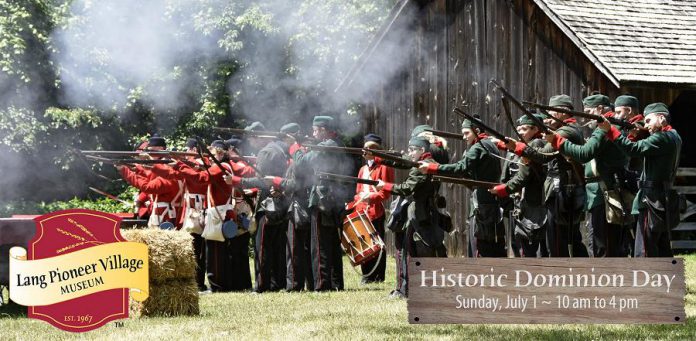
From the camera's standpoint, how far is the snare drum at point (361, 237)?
1293cm

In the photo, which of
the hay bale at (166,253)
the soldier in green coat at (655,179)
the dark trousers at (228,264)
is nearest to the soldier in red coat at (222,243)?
the dark trousers at (228,264)

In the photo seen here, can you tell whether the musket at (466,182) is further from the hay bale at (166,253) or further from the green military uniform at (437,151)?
the hay bale at (166,253)

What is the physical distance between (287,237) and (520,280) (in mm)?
5889

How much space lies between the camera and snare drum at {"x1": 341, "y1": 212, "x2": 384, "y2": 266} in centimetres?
1293

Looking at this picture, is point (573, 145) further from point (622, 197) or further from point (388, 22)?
point (388, 22)

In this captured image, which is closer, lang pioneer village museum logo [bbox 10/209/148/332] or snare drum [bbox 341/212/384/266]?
lang pioneer village museum logo [bbox 10/209/148/332]

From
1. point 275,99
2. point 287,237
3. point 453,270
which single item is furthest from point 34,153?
point 453,270

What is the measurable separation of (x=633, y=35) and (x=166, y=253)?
969cm

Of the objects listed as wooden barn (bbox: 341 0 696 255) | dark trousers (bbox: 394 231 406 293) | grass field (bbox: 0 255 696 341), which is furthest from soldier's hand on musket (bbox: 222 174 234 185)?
wooden barn (bbox: 341 0 696 255)

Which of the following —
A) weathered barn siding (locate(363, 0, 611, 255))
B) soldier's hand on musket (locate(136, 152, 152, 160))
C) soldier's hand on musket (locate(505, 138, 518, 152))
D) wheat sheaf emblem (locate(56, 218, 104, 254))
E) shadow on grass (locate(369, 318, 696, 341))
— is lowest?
shadow on grass (locate(369, 318, 696, 341))

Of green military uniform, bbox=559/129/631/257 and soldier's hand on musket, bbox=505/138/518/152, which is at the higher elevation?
soldier's hand on musket, bbox=505/138/518/152

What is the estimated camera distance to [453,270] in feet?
26.0

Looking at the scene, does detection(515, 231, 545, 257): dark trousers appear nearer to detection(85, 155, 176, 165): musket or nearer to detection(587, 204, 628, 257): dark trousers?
detection(587, 204, 628, 257): dark trousers

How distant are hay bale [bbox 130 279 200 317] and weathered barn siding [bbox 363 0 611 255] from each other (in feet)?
26.3
